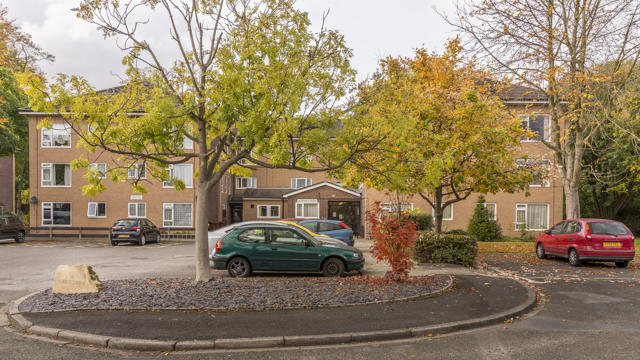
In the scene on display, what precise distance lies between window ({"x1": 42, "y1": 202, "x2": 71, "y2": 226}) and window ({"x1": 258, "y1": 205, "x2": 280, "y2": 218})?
14.9 metres

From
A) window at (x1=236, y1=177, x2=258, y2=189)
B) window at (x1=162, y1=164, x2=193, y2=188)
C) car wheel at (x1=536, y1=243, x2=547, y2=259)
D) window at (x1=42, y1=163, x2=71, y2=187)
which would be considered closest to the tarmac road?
car wheel at (x1=536, y1=243, x2=547, y2=259)

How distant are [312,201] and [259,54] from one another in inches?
1105

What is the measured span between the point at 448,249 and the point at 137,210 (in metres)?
25.6

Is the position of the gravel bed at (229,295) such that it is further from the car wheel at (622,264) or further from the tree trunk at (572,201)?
the tree trunk at (572,201)

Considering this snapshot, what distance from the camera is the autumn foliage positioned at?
392 inches

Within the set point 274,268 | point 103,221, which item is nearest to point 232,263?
point 274,268

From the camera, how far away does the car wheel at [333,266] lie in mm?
12039

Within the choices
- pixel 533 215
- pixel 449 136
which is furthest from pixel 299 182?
pixel 449 136

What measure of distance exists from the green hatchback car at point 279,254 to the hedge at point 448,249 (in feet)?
10.3

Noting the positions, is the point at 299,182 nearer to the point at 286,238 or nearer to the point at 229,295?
the point at 286,238

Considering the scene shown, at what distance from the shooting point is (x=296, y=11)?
946 centimetres

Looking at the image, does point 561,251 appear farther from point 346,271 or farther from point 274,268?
point 274,268

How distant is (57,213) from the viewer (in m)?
32.9

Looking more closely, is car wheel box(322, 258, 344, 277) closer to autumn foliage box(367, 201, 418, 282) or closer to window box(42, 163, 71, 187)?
autumn foliage box(367, 201, 418, 282)
